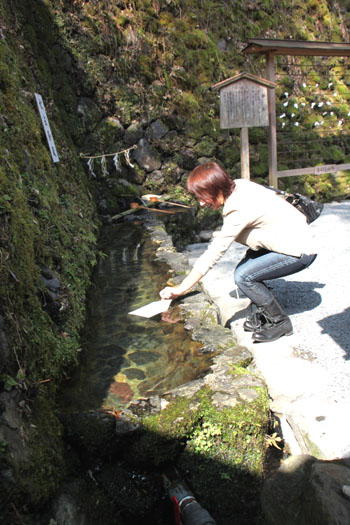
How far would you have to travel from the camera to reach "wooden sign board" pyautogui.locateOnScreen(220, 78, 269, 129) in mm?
8258

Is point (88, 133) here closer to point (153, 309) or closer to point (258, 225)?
point (153, 309)

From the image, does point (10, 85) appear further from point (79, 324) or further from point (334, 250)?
point (334, 250)

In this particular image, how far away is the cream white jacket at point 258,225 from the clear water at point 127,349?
0.82m

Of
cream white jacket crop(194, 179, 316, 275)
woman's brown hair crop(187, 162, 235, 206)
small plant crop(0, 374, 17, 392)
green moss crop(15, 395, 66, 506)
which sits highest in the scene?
woman's brown hair crop(187, 162, 235, 206)

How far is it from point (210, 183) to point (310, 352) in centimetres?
152

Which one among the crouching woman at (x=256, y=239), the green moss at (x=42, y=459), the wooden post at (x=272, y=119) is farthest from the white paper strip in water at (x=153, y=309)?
the wooden post at (x=272, y=119)

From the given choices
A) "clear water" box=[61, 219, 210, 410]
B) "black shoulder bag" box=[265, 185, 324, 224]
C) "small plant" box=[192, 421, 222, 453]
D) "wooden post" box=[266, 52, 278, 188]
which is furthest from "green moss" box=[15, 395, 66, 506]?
"wooden post" box=[266, 52, 278, 188]

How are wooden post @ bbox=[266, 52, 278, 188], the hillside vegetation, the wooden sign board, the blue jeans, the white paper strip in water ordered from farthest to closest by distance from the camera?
wooden post @ bbox=[266, 52, 278, 188], the wooden sign board, the white paper strip in water, the blue jeans, the hillside vegetation

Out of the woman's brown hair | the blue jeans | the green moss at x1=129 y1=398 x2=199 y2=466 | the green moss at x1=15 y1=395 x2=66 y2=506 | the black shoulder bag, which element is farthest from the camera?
the black shoulder bag

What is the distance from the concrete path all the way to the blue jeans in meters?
0.42

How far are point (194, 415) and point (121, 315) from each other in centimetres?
191

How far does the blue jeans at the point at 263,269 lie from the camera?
329 centimetres

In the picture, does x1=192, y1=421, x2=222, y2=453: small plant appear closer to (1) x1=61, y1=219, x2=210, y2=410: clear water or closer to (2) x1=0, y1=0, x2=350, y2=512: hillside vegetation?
(1) x1=61, y1=219, x2=210, y2=410: clear water

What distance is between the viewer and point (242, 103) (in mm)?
8312
